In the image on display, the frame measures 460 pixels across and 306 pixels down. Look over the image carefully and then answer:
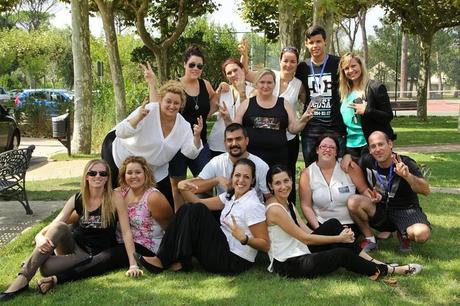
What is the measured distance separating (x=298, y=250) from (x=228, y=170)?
1043 mm

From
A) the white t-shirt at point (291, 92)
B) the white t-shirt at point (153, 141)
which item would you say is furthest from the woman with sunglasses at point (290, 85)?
the white t-shirt at point (153, 141)

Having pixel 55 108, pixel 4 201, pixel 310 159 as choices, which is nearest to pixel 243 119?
pixel 310 159

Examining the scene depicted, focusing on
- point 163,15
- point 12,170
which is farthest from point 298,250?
point 163,15

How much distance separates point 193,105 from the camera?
18.8ft

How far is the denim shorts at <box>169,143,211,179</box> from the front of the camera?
560 cm

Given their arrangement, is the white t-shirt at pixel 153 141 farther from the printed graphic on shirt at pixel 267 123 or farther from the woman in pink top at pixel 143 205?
the printed graphic on shirt at pixel 267 123

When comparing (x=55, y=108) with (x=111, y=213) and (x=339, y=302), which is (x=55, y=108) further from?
(x=339, y=302)

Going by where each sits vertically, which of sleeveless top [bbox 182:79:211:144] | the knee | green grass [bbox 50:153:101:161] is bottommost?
green grass [bbox 50:153:101:161]

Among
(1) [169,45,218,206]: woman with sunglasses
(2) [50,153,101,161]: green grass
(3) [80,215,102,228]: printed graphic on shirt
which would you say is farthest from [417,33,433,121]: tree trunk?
(3) [80,215,102,228]: printed graphic on shirt

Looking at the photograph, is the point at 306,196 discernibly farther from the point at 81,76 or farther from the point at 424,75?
the point at 424,75

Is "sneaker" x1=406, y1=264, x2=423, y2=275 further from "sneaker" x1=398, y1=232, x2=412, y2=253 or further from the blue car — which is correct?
the blue car

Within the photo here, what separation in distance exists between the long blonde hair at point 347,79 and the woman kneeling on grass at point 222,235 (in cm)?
142

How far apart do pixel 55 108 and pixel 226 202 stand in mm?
16199

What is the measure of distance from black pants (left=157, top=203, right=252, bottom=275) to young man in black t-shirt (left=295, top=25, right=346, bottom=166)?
157 cm
